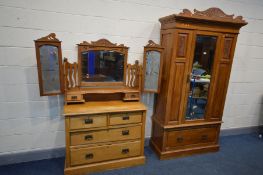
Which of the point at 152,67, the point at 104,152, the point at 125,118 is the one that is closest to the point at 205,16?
the point at 152,67

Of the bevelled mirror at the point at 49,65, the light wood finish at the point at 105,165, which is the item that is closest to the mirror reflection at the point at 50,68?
the bevelled mirror at the point at 49,65

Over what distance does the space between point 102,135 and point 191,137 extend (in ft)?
4.01

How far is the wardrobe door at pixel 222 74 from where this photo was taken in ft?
7.70

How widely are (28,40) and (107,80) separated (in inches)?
37.6

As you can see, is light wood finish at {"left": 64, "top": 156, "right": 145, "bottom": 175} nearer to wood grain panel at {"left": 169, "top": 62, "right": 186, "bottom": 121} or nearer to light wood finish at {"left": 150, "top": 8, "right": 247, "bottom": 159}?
light wood finish at {"left": 150, "top": 8, "right": 247, "bottom": 159}

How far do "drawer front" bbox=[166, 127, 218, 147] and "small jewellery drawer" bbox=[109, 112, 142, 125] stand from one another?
1.72ft

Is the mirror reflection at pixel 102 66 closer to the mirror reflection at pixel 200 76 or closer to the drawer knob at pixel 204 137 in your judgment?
the mirror reflection at pixel 200 76

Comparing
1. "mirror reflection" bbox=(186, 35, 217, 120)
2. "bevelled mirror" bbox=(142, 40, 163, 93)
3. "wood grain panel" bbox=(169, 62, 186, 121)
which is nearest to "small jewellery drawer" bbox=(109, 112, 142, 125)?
"bevelled mirror" bbox=(142, 40, 163, 93)

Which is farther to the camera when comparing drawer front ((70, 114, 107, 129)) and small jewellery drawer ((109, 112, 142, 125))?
small jewellery drawer ((109, 112, 142, 125))

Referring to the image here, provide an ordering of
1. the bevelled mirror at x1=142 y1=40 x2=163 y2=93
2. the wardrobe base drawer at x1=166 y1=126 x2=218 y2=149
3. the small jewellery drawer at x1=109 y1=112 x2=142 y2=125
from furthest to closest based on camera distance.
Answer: the wardrobe base drawer at x1=166 y1=126 x2=218 y2=149 → the bevelled mirror at x1=142 y1=40 x2=163 y2=93 → the small jewellery drawer at x1=109 y1=112 x2=142 y2=125

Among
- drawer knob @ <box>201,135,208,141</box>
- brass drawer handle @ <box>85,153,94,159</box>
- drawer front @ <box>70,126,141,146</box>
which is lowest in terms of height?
brass drawer handle @ <box>85,153,94,159</box>

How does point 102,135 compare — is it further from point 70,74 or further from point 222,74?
point 222,74

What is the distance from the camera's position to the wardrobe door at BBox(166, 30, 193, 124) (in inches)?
85.0

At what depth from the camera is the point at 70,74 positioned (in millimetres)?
2139
